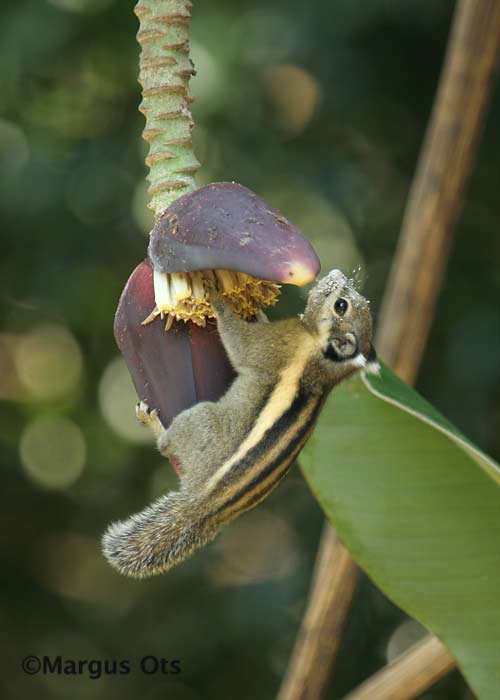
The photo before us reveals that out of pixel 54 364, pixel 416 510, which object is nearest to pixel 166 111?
pixel 416 510

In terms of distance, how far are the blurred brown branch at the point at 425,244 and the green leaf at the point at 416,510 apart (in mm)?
395

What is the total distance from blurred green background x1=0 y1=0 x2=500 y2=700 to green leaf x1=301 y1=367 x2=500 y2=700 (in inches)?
39.0

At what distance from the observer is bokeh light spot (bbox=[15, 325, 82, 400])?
3.02 metres

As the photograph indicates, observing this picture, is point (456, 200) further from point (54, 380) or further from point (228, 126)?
point (54, 380)

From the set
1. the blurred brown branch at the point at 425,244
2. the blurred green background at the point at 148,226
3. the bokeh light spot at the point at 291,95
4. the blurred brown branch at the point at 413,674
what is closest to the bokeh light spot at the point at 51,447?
the blurred green background at the point at 148,226

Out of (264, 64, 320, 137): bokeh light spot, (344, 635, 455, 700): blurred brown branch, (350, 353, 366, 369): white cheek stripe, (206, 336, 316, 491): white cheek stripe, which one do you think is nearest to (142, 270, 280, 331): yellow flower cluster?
(206, 336, 316, 491): white cheek stripe

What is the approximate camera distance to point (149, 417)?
1113 mm

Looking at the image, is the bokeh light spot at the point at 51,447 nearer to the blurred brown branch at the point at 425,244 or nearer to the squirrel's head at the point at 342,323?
the blurred brown branch at the point at 425,244

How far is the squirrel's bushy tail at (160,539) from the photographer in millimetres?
1154

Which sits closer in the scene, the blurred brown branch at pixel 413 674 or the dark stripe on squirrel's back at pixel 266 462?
the dark stripe on squirrel's back at pixel 266 462

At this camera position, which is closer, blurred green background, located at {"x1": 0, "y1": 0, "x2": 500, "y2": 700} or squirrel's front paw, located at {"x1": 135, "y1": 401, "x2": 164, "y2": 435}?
squirrel's front paw, located at {"x1": 135, "y1": 401, "x2": 164, "y2": 435}

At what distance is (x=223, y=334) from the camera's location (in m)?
1.17

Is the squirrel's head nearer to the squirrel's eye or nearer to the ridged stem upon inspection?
the squirrel's eye

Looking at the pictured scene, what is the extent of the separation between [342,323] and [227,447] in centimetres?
44
